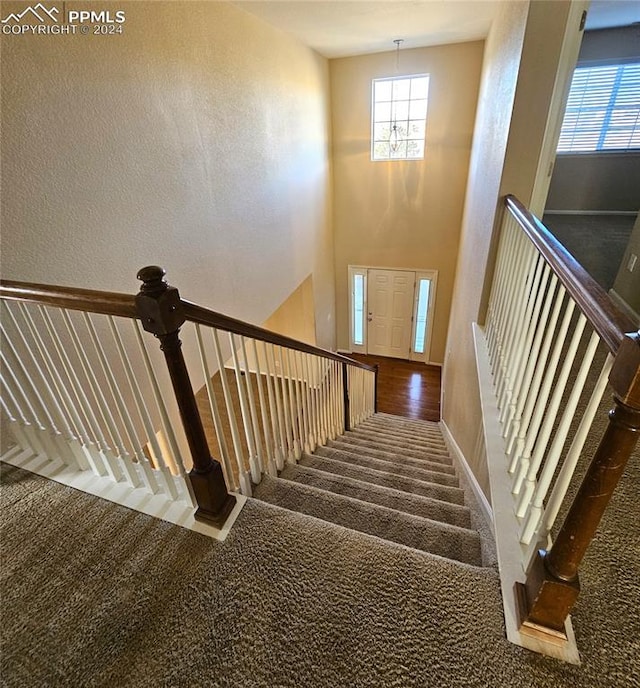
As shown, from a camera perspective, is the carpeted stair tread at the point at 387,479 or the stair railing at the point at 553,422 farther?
the carpeted stair tread at the point at 387,479

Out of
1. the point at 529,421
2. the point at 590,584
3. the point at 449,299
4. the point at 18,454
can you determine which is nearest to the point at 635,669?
the point at 590,584

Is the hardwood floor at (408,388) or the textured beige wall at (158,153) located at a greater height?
the textured beige wall at (158,153)

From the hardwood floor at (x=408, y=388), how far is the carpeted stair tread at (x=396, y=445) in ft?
5.57

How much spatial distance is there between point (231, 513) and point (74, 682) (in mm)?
620

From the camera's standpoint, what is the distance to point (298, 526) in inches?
55.1

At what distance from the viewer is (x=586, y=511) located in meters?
0.83

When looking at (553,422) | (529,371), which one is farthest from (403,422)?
(553,422)

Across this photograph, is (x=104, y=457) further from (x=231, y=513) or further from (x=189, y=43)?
(x=189, y=43)

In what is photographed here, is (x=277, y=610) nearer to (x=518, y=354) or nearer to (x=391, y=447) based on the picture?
(x=518, y=354)

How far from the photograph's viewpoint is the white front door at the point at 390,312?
6.29m

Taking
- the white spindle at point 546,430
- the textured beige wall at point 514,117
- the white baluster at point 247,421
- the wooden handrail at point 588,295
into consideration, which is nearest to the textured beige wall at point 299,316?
the textured beige wall at point 514,117

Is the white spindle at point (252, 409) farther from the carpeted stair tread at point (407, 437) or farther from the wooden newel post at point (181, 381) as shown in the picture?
the carpeted stair tread at point (407, 437)

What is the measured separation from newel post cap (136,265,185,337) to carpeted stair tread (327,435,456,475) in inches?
92.8

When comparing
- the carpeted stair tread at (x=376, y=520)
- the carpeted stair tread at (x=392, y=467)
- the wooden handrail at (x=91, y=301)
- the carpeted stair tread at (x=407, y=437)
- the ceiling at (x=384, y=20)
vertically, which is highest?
the ceiling at (x=384, y=20)
